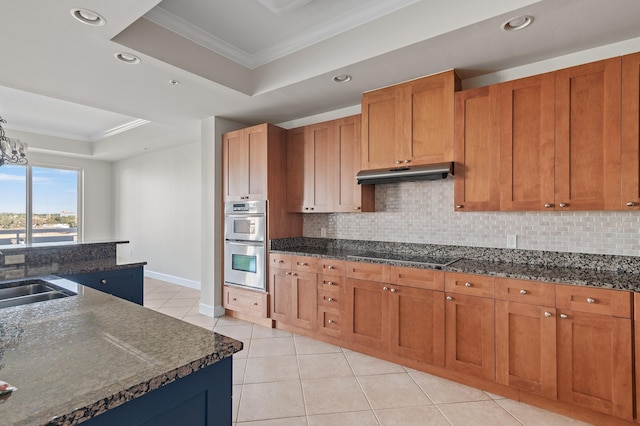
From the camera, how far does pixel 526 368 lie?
2.14 m

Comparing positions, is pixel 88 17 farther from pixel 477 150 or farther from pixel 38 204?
pixel 38 204

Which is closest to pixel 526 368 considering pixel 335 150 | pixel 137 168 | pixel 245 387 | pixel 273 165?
pixel 245 387

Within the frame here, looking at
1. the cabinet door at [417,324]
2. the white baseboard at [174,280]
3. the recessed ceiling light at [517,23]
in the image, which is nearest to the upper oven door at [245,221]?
the cabinet door at [417,324]

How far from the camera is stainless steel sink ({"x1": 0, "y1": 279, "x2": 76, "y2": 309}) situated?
68.7 inches

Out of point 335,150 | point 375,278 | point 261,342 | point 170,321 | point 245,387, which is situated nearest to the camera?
point 170,321

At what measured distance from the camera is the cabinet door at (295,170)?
12.3ft

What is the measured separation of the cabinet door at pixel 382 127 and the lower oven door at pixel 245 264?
161 centimetres

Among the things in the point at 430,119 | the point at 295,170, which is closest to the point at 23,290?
the point at 295,170

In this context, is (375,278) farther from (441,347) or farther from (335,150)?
(335,150)

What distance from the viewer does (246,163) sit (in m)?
3.84

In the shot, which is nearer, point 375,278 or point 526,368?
point 526,368

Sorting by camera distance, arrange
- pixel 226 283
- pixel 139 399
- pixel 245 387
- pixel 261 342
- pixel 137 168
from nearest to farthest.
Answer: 1. pixel 139 399
2. pixel 245 387
3. pixel 261 342
4. pixel 226 283
5. pixel 137 168

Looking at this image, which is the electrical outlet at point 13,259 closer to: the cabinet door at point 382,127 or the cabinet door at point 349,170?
the cabinet door at point 349,170

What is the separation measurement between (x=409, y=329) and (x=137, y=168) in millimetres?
6416
